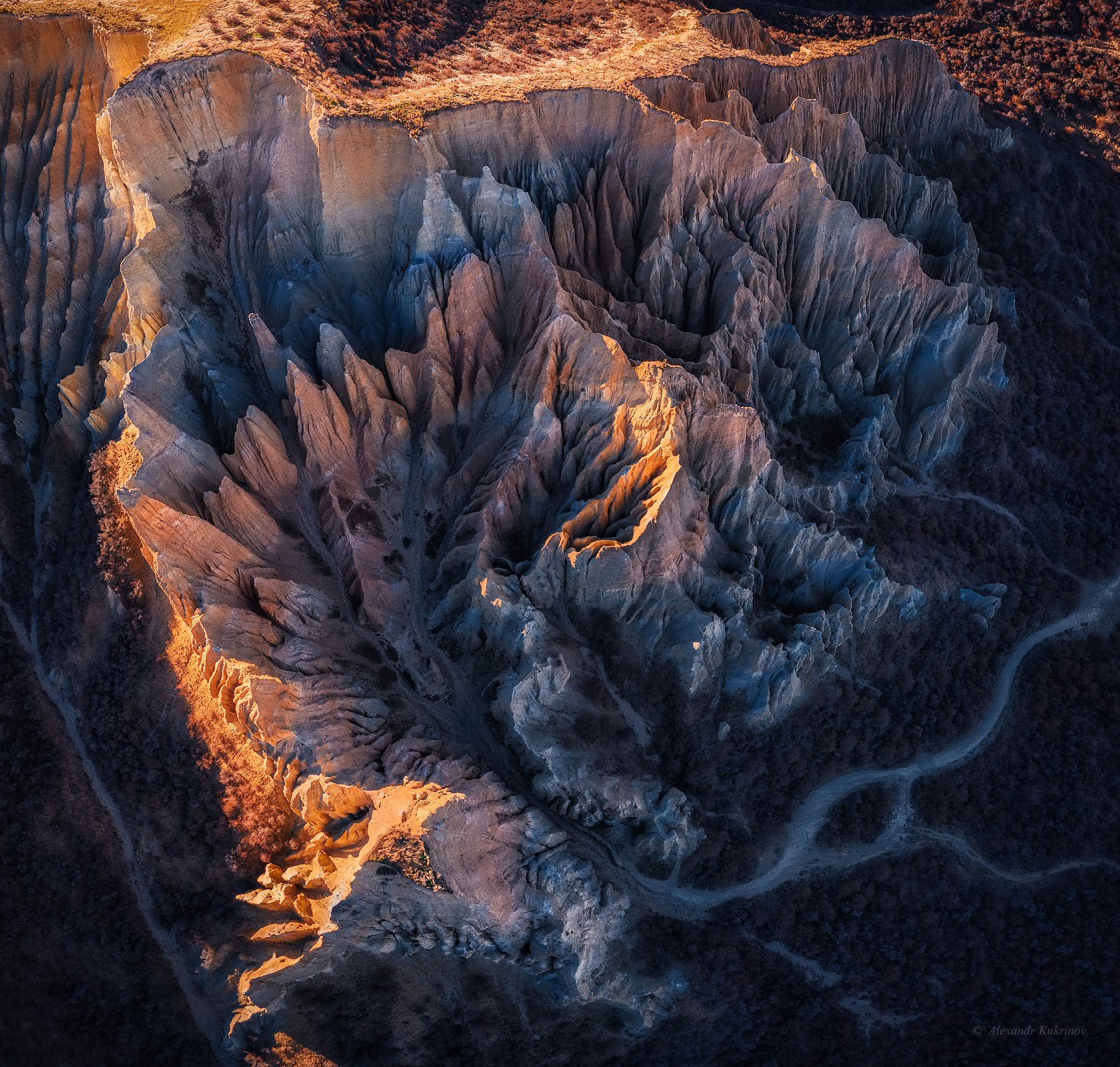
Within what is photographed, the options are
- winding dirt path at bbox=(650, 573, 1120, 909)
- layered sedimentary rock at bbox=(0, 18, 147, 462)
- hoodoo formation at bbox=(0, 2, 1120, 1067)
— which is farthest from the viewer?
layered sedimentary rock at bbox=(0, 18, 147, 462)

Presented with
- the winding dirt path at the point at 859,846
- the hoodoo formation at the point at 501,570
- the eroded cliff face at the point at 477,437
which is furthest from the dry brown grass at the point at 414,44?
the winding dirt path at the point at 859,846

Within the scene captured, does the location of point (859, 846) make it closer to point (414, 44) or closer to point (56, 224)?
point (414, 44)

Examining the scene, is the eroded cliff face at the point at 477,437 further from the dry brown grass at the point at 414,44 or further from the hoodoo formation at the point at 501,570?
A: the dry brown grass at the point at 414,44

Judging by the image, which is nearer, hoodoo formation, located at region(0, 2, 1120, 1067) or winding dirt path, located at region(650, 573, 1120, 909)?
hoodoo formation, located at region(0, 2, 1120, 1067)

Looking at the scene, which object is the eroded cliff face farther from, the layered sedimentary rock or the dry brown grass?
the dry brown grass

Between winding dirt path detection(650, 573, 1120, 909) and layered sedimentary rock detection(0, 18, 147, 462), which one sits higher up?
layered sedimentary rock detection(0, 18, 147, 462)

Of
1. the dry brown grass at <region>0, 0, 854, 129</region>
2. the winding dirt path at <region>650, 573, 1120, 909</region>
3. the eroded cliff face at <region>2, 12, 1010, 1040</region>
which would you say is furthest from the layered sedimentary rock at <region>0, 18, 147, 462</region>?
the winding dirt path at <region>650, 573, 1120, 909</region>

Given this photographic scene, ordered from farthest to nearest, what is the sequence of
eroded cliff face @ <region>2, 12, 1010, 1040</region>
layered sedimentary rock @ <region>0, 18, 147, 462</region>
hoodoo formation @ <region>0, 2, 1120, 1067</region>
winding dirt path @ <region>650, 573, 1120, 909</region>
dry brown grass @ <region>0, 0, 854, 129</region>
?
layered sedimentary rock @ <region>0, 18, 147, 462</region>, dry brown grass @ <region>0, 0, 854, 129</region>, winding dirt path @ <region>650, 573, 1120, 909</region>, hoodoo formation @ <region>0, 2, 1120, 1067</region>, eroded cliff face @ <region>2, 12, 1010, 1040</region>

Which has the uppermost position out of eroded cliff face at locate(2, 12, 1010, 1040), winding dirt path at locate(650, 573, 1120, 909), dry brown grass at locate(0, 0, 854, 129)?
dry brown grass at locate(0, 0, 854, 129)

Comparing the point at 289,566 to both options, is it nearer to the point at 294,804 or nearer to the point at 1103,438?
the point at 294,804
